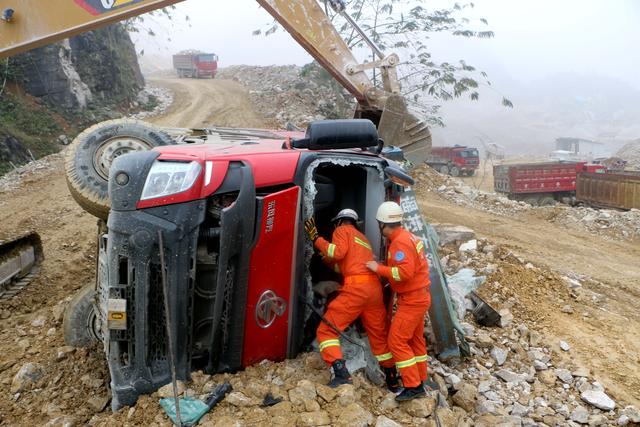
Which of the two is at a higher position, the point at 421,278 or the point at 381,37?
the point at 381,37

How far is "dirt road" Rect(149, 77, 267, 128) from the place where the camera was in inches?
647

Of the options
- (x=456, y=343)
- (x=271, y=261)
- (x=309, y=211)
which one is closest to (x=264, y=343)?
(x=271, y=261)

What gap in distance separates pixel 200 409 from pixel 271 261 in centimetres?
88

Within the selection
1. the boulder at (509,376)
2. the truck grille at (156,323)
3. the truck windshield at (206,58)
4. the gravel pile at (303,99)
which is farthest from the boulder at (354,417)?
the truck windshield at (206,58)

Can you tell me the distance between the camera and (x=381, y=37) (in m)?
16.9

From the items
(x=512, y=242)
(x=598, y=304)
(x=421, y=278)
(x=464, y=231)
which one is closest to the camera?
(x=421, y=278)

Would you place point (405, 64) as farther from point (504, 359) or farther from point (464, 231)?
point (504, 359)

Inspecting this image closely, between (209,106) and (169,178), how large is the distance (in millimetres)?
17120

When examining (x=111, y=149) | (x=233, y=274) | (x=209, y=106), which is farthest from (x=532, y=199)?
(x=233, y=274)

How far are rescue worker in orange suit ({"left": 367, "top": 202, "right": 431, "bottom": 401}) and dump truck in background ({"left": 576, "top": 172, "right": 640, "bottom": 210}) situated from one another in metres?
13.6

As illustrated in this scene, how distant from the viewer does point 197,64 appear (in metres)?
29.6

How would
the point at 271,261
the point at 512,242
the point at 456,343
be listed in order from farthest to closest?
the point at 512,242 → the point at 456,343 → the point at 271,261

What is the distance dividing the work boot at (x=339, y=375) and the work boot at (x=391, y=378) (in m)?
0.42

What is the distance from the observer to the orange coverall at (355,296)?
346 centimetres
